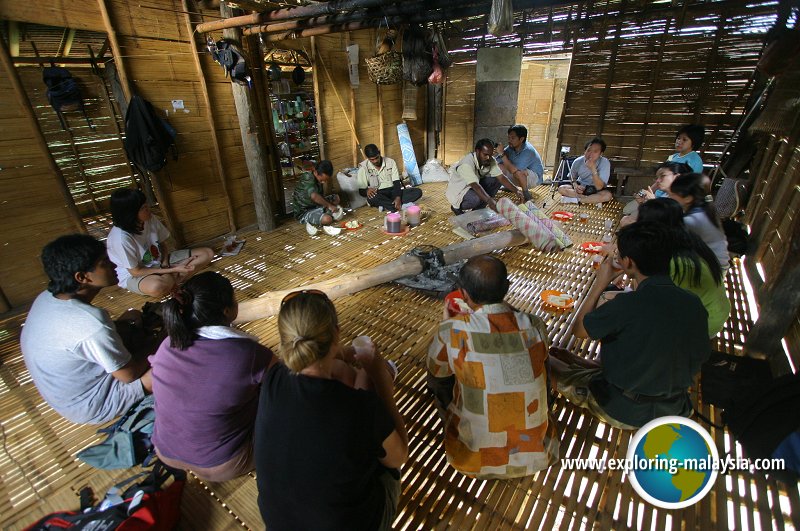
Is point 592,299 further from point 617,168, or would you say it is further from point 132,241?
point 617,168

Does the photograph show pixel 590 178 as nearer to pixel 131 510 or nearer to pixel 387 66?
pixel 387 66

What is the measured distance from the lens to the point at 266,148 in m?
5.98

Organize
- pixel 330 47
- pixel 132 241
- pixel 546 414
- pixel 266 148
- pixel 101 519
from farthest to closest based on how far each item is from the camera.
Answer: pixel 330 47
pixel 266 148
pixel 132 241
pixel 546 414
pixel 101 519

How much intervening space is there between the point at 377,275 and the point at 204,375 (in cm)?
238

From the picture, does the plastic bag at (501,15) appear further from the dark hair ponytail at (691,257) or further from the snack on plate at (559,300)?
the snack on plate at (559,300)

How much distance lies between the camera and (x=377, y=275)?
153 inches

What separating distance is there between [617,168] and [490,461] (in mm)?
7250

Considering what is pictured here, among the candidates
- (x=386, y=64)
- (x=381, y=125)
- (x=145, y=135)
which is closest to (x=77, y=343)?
(x=145, y=135)

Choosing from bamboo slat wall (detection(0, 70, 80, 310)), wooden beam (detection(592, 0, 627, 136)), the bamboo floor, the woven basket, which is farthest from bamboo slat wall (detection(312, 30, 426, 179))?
the bamboo floor

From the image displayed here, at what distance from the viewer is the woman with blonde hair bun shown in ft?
4.05

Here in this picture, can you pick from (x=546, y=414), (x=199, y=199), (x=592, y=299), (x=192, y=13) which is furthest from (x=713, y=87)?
(x=199, y=199)

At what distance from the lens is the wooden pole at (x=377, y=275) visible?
11.4ft

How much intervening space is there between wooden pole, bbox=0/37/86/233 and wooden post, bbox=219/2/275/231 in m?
2.19

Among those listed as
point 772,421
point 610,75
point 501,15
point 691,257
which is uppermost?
point 501,15
